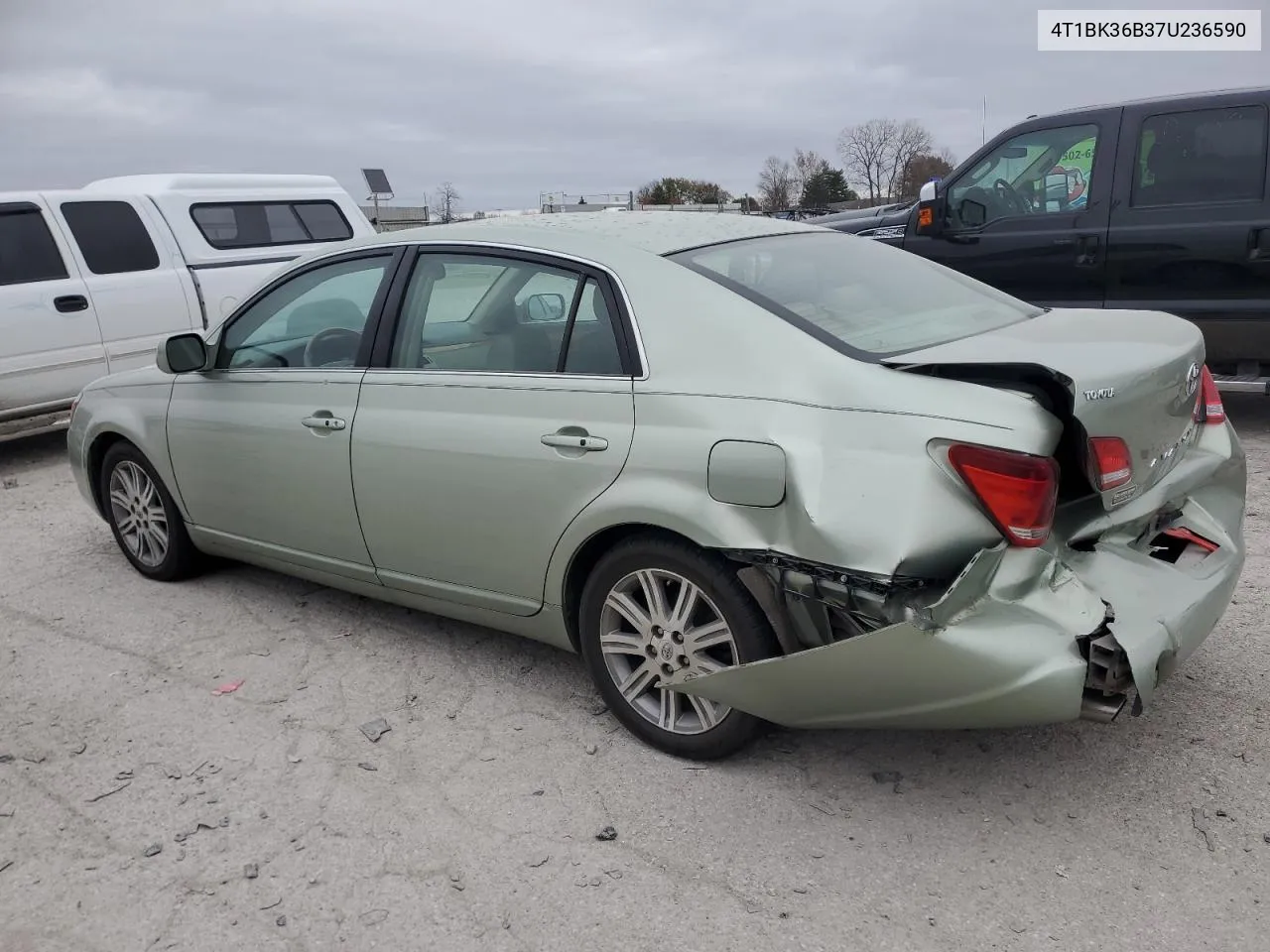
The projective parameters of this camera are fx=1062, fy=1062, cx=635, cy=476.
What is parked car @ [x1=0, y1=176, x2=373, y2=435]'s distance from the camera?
24.7 ft

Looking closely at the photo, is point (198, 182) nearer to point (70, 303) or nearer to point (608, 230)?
point (70, 303)

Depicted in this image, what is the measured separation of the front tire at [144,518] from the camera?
4809 millimetres

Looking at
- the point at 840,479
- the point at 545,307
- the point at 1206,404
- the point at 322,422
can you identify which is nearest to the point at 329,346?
the point at 322,422

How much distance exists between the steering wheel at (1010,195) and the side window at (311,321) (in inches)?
198

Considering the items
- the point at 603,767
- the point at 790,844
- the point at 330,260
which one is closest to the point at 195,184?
the point at 330,260

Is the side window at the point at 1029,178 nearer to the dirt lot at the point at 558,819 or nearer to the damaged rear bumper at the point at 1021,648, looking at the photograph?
the dirt lot at the point at 558,819

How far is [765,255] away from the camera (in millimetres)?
3432

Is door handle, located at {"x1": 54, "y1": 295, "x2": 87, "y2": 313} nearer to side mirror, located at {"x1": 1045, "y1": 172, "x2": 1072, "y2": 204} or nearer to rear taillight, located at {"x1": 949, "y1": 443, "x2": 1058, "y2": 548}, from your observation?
side mirror, located at {"x1": 1045, "y1": 172, "x2": 1072, "y2": 204}

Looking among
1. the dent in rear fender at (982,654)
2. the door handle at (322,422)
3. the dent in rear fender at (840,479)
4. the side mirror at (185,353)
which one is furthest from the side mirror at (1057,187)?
the side mirror at (185,353)

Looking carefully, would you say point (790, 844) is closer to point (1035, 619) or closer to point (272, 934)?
point (1035, 619)

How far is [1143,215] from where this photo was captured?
21.8ft

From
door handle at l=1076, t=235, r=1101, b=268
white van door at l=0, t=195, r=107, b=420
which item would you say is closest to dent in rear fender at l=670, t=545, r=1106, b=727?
door handle at l=1076, t=235, r=1101, b=268

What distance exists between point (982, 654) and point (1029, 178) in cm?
561

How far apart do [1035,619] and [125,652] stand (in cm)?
342
